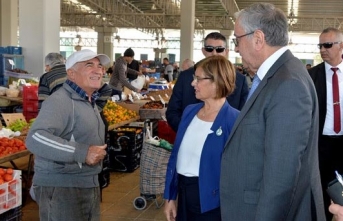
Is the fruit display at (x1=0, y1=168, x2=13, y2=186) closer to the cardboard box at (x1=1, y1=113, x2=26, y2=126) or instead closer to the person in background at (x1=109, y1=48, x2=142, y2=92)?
the cardboard box at (x1=1, y1=113, x2=26, y2=126)

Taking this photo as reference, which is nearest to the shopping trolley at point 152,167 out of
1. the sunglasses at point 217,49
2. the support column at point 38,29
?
the sunglasses at point 217,49

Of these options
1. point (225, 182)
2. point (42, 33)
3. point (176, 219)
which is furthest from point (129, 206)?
point (42, 33)

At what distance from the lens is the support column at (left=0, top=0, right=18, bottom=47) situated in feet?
53.8

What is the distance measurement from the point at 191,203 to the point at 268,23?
1194mm

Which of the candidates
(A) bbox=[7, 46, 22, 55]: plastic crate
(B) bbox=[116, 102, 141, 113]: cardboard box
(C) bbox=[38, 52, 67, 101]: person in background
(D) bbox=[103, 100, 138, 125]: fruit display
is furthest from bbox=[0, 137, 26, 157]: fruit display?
(A) bbox=[7, 46, 22, 55]: plastic crate

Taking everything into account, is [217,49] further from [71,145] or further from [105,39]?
[105,39]

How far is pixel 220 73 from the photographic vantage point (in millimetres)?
2639

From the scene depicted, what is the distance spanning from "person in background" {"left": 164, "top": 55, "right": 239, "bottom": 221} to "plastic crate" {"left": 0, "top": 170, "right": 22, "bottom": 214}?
4.01 feet

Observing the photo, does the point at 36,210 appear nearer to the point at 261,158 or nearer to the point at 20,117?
the point at 20,117

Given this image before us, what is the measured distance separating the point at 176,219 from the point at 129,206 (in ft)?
8.59

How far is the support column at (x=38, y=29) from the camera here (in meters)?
8.81

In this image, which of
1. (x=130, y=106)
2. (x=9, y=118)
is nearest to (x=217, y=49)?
(x=9, y=118)

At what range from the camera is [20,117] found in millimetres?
6039

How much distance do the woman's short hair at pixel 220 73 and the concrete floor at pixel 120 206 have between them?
2534mm
